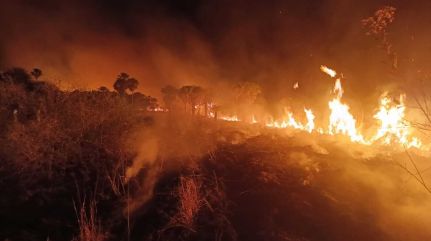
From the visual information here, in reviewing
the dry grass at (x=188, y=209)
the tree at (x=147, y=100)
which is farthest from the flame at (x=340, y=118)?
the tree at (x=147, y=100)

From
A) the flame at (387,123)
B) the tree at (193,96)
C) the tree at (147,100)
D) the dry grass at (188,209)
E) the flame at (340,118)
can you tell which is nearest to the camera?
the dry grass at (188,209)

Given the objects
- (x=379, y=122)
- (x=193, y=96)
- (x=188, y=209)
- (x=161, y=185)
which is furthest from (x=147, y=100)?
(x=188, y=209)

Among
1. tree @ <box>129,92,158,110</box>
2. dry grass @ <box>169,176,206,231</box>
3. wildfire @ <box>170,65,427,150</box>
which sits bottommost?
dry grass @ <box>169,176,206,231</box>

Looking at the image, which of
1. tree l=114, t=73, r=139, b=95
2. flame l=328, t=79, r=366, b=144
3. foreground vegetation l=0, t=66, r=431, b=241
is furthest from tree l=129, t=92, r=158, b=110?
foreground vegetation l=0, t=66, r=431, b=241

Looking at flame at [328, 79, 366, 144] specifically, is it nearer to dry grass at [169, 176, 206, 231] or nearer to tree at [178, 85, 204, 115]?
dry grass at [169, 176, 206, 231]

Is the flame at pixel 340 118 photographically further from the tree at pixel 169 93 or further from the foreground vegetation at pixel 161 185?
the tree at pixel 169 93

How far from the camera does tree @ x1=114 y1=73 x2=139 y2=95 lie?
118 ft

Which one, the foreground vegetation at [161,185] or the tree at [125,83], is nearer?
the foreground vegetation at [161,185]

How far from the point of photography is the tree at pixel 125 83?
118 feet

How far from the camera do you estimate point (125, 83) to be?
3625 centimetres

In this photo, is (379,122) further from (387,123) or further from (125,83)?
(125,83)

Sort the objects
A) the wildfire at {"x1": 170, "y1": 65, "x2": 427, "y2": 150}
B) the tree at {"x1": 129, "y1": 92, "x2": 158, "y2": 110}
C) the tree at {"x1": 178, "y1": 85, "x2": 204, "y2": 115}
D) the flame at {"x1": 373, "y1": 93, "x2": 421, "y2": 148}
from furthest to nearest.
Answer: the tree at {"x1": 129, "y1": 92, "x2": 158, "y2": 110}, the tree at {"x1": 178, "y1": 85, "x2": 204, "y2": 115}, the flame at {"x1": 373, "y1": 93, "x2": 421, "y2": 148}, the wildfire at {"x1": 170, "y1": 65, "x2": 427, "y2": 150}

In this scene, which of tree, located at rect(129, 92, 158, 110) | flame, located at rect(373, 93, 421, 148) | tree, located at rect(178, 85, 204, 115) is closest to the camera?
flame, located at rect(373, 93, 421, 148)

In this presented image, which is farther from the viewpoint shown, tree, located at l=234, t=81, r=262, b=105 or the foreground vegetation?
tree, located at l=234, t=81, r=262, b=105
